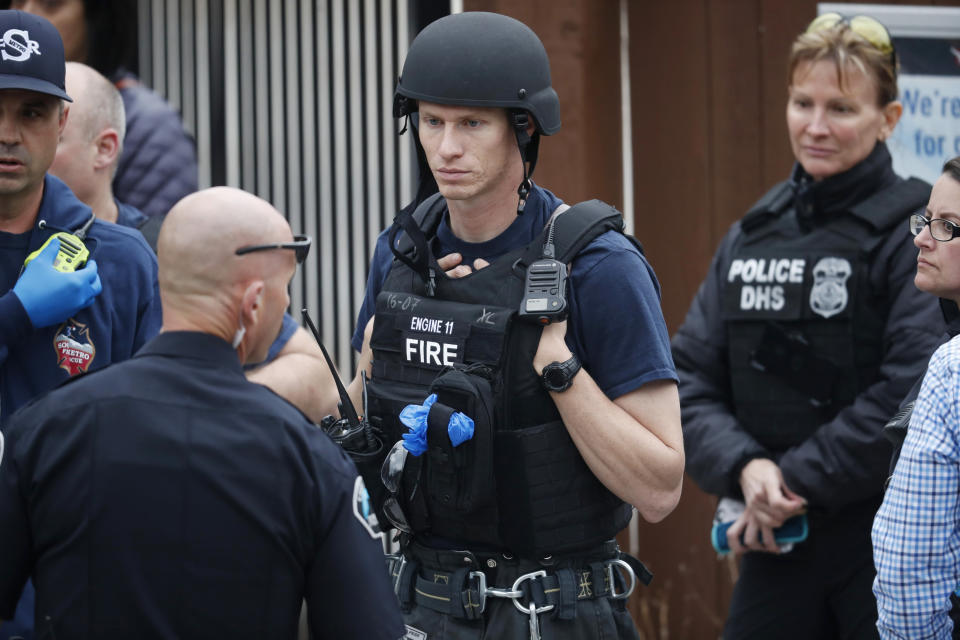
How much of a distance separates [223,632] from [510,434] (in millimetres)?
887

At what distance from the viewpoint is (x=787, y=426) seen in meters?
3.89

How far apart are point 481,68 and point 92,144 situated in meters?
1.59

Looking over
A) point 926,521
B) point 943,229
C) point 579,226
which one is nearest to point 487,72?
point 579,226

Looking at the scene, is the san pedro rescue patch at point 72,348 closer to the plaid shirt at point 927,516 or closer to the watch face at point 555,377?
the watch face at point 555,377

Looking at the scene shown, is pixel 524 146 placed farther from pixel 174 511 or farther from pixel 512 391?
pixel 174 511

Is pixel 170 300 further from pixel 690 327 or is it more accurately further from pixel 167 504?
pixel 690 327

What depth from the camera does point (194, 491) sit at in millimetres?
2072

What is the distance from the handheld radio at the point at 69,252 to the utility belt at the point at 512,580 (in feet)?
3.49

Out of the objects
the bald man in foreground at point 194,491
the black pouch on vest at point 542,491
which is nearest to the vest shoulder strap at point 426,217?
the black pouch on vest at point 542,491

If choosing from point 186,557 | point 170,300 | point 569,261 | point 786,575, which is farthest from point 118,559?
point 786,575

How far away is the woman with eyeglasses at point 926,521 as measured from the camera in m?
2.47

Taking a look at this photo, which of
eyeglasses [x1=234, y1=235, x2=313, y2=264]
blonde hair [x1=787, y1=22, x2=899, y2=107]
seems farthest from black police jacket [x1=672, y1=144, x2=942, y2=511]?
eyeglasses [x1=234, y1=235, x2=313, y2=264]

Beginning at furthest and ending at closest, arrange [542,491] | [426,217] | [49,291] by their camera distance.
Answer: [426,217] → [49,291] → [542,491]

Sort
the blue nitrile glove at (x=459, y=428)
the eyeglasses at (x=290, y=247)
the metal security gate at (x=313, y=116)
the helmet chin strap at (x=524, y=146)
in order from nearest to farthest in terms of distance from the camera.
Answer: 1. the eyeglasses at (x=290, y=247)
2. the blue nitrile glove at (x=459, y=428)
3. the helmet chin strap at (x=524, y=146)
4. the metal security gate at (x=313, y=116)
